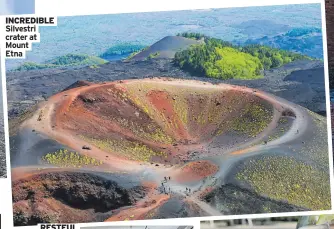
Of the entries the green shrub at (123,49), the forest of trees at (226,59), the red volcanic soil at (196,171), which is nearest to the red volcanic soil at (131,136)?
the red volcanic soil at (196,171)

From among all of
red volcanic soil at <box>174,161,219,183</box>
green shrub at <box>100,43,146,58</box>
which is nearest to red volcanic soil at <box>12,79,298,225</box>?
red volcanic soil at <box>174,161,219,183</box>

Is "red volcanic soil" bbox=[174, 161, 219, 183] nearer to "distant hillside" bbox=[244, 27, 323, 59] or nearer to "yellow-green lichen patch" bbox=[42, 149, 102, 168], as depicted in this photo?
"yellow-green lichen patch" bbox=[42, 149, 102, 168]

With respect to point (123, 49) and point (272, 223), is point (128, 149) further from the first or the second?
point (272, 223)

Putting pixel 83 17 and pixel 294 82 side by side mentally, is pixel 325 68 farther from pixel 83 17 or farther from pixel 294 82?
pixel 83 17

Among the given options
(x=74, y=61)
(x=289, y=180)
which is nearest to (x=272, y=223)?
(x=289, y=180)

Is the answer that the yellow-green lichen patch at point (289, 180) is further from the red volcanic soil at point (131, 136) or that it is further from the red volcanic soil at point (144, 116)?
the red volcanic soil at point (144, 116)

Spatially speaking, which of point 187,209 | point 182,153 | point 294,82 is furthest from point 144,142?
point 294,82
